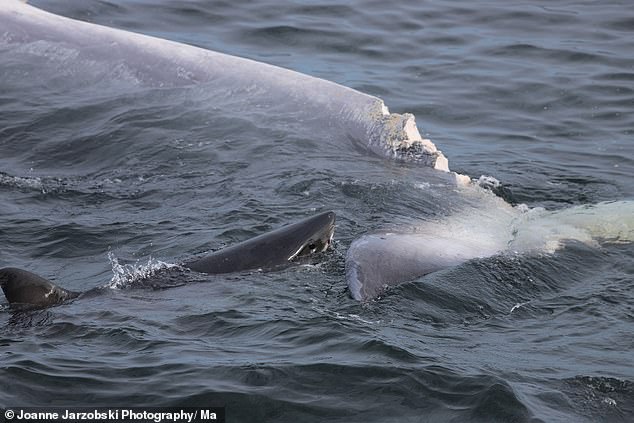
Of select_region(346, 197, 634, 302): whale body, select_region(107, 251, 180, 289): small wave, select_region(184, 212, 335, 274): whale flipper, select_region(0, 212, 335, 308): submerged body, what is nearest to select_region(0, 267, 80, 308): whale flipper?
select_region(0, 212, 335, 308): submerged body

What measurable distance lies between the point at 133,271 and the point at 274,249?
98cm

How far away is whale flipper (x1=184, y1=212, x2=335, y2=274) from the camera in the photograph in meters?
7.52

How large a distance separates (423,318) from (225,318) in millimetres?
1250

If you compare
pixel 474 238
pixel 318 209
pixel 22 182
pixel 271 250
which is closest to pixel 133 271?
pixel 271 250

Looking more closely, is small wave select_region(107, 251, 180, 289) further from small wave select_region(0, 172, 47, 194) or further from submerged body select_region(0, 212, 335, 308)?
small wave select_region(0, 172, 47, 194)

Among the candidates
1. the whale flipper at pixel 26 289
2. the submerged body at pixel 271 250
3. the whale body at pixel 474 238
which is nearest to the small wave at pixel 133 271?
the submerged body at pixel 271 250

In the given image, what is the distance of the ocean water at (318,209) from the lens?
237 inches

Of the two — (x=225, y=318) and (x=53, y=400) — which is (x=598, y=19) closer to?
(x=225, y=318)

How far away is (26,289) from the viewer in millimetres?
6777

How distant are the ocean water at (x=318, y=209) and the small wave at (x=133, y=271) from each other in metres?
0.04

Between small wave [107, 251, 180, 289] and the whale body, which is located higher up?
the whale body

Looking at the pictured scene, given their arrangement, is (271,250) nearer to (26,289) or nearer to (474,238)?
(26,289)

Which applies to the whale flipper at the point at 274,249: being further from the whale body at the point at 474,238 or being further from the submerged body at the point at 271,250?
the whale body at the point at 474,238

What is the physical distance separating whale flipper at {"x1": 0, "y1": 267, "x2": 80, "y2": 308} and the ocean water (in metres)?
0.09
